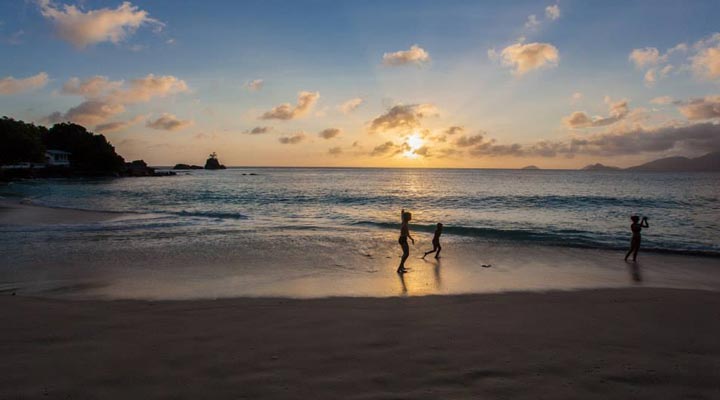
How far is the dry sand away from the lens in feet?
15.8

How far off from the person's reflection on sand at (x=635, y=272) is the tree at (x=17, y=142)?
279 ft

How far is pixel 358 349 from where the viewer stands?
5930 millimetres

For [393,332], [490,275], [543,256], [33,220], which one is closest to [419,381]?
[393,332]

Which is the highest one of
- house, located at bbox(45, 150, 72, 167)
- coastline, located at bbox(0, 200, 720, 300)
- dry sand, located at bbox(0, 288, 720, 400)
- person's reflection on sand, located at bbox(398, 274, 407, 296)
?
house, located at bbox(45, 150, 72, 167)

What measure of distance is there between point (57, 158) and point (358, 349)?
11899 cm

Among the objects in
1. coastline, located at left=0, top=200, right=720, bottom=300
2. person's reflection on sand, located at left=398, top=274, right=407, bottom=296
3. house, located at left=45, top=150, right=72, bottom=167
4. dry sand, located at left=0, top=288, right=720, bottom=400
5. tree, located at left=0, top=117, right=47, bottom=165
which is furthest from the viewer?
house, located at left=45, top=150, right=72, bottom=167

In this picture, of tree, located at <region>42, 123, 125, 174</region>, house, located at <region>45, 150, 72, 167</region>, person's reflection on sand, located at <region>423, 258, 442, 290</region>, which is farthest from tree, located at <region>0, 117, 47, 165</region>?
person's reflection on sand, located at <region>423, 258, 442, 290</region>

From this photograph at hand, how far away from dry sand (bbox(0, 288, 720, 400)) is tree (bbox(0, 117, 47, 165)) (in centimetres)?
7824

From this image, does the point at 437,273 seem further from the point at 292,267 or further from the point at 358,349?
the point at 358,349

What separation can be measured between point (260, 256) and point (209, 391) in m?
9.83

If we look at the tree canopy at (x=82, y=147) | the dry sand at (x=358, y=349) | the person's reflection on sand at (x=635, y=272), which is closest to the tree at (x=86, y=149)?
the tree canopy at (x=82, y=147)

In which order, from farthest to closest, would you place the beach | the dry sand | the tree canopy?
the tree canopy < the beach < the dry sand

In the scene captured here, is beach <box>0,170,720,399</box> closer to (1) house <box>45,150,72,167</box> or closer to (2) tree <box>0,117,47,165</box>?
(2) tree <box>0,117,47,165</box>

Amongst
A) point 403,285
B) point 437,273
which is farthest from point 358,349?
point 437,273
